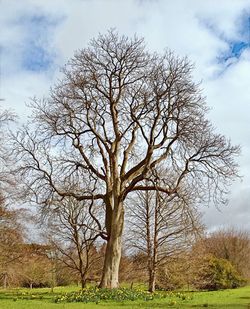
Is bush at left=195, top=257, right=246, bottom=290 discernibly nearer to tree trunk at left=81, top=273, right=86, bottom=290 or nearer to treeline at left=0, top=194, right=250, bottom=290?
treeline at left=0, top=194, right=250, bottom=290

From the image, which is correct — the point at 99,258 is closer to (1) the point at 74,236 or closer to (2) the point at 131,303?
(1) the point at 74,236

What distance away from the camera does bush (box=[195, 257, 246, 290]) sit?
46156 millimetres

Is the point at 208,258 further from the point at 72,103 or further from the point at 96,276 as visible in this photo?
the point at 72,103

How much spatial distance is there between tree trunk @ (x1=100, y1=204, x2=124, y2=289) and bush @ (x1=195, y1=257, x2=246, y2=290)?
78.3ft

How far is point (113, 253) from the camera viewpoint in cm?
2348

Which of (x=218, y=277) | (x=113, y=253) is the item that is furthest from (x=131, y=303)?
(x=218, y=277)

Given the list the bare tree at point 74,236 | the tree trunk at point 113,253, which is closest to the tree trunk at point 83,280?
the bare tree at point 74,236

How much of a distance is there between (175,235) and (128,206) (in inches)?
196

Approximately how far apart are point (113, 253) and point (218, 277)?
2787 cm

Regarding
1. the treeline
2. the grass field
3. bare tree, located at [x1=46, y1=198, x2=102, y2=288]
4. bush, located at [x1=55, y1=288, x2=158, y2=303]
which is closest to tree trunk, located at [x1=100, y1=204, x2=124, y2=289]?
bush, located at [x1=55, y1=288, x2=158, y2=303]

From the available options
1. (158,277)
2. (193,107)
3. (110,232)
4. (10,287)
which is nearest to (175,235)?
(158,277)

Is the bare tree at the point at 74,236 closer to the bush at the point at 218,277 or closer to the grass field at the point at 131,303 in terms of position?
the bush at the point at 218,277

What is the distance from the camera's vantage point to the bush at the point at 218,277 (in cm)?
4616

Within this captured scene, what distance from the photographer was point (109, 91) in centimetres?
2558
